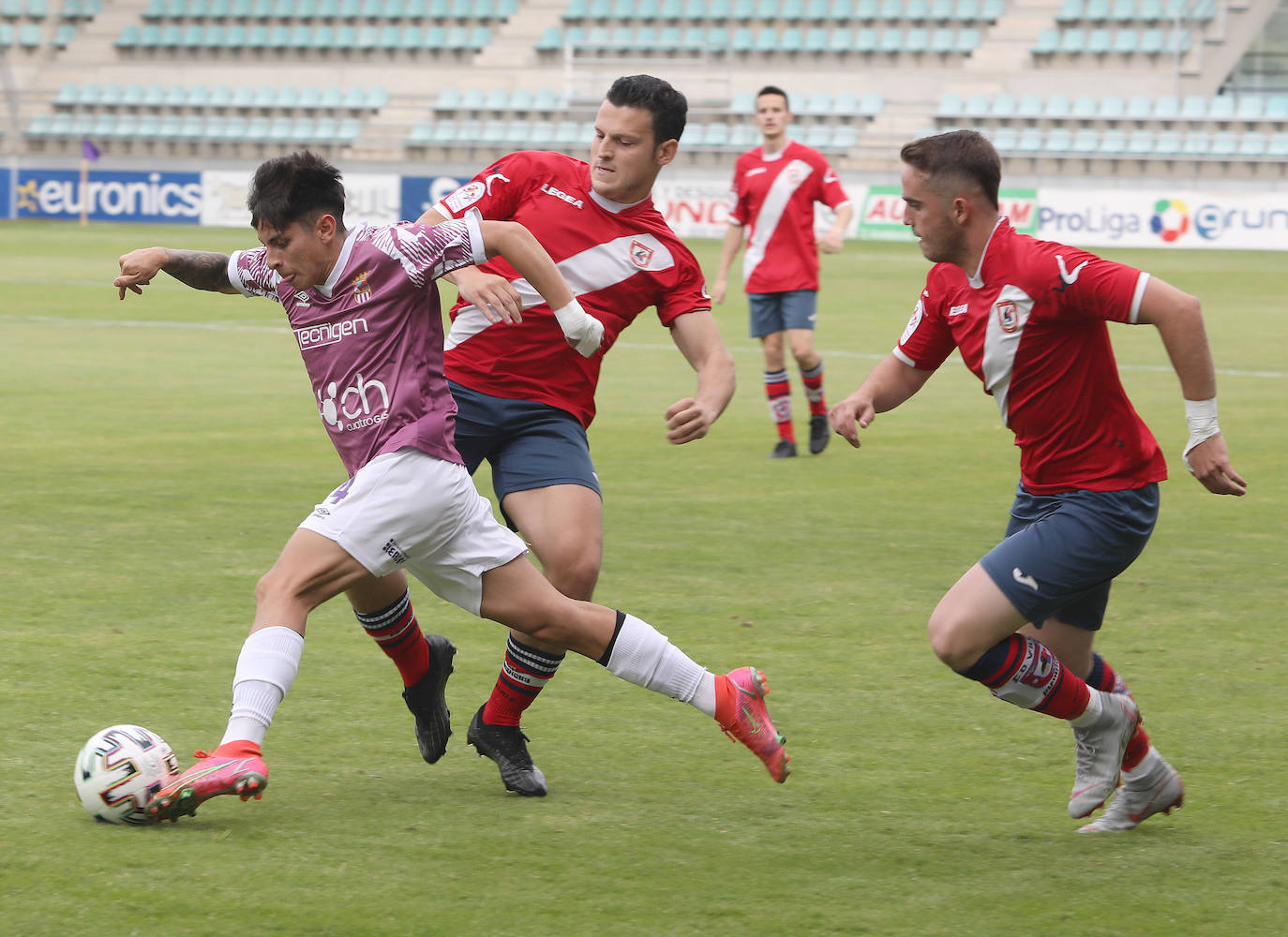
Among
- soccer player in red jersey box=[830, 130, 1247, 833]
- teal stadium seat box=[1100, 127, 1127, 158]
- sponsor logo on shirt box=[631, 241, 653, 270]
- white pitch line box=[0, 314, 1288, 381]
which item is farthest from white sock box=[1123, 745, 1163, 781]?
teal stadium seat box=[1100, 127, 1127, 158]

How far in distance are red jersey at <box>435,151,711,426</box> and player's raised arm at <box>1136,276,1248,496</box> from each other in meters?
1.55

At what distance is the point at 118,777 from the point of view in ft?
13.3

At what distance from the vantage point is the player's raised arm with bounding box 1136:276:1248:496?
4031 mm

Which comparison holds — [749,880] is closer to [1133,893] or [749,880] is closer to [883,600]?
[1133,893]

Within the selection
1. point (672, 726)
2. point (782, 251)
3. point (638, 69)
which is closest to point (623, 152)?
point (672, 726)

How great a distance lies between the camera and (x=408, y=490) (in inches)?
164

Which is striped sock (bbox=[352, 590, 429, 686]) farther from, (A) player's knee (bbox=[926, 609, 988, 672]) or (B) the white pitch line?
(B) the white pitch line

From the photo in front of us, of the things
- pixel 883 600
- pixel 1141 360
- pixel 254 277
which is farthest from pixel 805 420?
pixel 254 277

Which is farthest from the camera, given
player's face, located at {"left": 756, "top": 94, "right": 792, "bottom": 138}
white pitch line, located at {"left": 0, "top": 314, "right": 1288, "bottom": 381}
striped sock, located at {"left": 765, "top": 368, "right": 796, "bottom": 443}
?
white pitch line, located at {"left": 0, "top": 314, "right": 1288, "bottom": 381}

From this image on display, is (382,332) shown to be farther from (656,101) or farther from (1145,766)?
(1145,766)

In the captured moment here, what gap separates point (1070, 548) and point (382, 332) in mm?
1792

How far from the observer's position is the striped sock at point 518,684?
464 cm

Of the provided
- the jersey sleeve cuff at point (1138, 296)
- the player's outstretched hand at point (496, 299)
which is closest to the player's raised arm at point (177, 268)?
the player's outstretched hand at point (496, 299)

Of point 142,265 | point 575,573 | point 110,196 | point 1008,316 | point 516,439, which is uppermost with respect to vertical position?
point 1008,316
